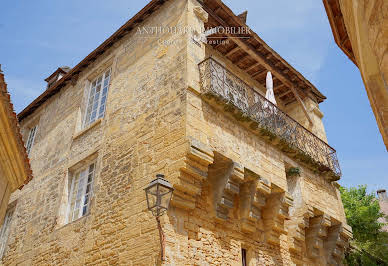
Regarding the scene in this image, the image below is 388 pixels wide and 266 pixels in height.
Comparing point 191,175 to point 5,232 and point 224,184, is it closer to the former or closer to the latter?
point 224,184

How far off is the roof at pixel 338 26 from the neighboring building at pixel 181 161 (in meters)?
2.73

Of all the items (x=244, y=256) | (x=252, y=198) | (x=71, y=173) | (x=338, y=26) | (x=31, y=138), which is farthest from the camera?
(x=31, y=138)

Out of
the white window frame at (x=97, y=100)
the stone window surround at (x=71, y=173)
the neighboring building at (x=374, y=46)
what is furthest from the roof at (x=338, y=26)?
the white window frame at (x=97, y=100)

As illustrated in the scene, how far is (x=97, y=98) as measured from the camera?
9734 mm

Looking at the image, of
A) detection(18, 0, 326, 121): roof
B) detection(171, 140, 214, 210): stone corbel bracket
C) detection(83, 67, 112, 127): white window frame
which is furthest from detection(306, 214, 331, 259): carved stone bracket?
detection(83, 67, 112, 127): white window frame

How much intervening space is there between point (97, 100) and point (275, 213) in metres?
5.51

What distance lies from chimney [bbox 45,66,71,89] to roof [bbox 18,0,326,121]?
1.68m

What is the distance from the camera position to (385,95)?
2662mm

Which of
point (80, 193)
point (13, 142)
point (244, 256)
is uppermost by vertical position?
point (80, 193)

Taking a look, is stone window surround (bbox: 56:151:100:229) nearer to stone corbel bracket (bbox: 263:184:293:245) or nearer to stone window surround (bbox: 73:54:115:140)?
stone window surround (bbox: 73:54:115:140)

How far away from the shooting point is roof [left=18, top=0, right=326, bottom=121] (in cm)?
897

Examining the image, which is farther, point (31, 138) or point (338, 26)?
point (31, 138)

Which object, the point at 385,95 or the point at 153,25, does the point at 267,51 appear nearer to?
the point at 153,25

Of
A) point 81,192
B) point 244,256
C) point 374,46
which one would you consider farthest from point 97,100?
point 374,46
